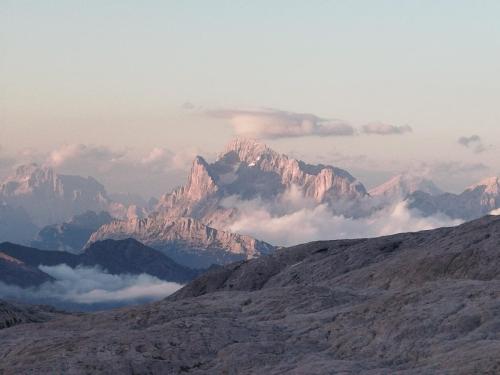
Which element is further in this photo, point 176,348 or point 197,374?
point 176,348

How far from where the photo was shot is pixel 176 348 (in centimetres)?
11738

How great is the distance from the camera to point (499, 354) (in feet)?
295

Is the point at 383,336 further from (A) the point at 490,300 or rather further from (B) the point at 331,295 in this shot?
(B) the point at 331,295

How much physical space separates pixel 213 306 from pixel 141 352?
52.0 metres

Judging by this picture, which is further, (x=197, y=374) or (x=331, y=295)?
(x=331, y=295)

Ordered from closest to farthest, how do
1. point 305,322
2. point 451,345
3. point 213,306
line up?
1. point 451,345
2. point 305,322
3. point 213,306

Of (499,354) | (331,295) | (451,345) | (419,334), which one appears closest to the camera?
(499,354)

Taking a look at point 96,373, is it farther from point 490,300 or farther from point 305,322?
point 490,300

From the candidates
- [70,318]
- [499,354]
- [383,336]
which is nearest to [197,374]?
[383,336]

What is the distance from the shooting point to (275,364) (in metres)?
109

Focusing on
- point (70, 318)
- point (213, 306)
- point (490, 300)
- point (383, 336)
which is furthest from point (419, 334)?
point (70, 318)

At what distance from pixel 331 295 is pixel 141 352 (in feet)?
152

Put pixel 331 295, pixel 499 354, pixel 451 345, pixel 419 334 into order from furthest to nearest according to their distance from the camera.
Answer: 1. pixel 331 295
2. pixel 419 334
3. pixel 451 345
4. pixel 499 354

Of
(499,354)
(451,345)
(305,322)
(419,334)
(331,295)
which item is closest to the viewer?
(499,354)
